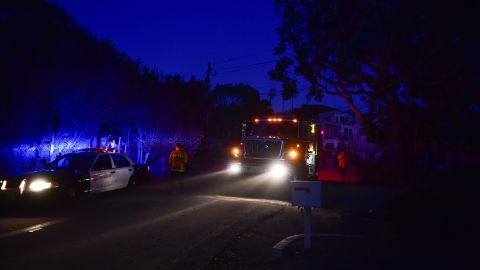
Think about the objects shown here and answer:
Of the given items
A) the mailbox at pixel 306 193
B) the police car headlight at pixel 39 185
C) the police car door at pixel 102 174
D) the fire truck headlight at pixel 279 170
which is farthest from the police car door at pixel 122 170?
the mailbox at pixel 306 193

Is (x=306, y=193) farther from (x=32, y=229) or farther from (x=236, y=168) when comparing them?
(x=236, y=168)

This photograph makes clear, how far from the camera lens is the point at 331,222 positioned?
992 cm

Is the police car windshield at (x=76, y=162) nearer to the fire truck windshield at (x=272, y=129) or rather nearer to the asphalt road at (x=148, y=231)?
the asphalt road at (x=148, y=231)

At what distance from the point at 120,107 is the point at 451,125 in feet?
50.6

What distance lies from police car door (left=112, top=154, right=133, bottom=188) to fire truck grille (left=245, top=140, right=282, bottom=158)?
6.65 meters

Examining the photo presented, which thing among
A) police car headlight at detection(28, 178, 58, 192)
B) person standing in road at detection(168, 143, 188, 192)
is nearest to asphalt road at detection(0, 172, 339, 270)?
police car headlight at detection(28, 178, 58, 192)

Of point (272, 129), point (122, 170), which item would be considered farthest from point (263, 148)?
point (122, 170)

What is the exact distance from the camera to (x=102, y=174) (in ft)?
41.9

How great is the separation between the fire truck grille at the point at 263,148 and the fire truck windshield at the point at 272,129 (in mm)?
596

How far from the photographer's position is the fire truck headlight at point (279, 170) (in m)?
19.0

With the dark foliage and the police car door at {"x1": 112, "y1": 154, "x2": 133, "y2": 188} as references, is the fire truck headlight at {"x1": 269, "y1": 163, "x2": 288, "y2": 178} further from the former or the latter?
the dark foliage

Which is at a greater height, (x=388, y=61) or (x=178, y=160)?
(x=388, y=61)

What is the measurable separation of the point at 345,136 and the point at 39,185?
181ft

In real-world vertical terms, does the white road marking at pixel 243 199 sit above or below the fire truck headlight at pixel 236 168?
below
